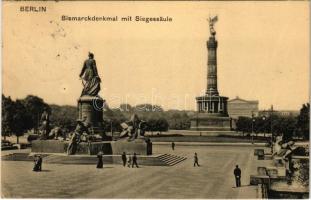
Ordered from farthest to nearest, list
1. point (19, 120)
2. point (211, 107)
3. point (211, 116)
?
point (211, 107) → point (211, 116) → point (19, 120)

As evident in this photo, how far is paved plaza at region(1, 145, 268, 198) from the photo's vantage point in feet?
55.8

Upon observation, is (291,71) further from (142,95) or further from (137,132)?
(137,132)

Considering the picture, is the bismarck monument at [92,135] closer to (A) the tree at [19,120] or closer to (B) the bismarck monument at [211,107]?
(A) the tree at [19,120]

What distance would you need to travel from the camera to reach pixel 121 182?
19125 millimetres

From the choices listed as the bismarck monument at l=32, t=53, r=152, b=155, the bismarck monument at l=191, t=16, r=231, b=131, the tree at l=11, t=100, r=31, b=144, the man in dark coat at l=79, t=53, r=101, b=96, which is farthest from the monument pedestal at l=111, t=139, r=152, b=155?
the bismarck monument at l=191, t=16, r=231, b=131

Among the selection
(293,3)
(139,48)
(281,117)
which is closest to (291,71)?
(293,3)

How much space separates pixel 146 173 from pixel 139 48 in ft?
19.9

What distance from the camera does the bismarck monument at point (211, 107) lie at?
74.1 meters

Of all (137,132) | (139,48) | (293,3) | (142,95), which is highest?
(293,3)

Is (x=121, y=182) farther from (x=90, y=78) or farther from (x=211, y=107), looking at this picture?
(x=211, y=107)

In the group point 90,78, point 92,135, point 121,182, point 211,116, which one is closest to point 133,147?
point 92,135

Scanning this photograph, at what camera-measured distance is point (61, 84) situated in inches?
906

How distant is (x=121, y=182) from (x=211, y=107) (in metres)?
59.6

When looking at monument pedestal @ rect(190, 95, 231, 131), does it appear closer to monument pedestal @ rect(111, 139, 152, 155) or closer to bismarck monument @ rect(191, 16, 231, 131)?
bismarck monument @ rect(191, 16, 231, 131)
